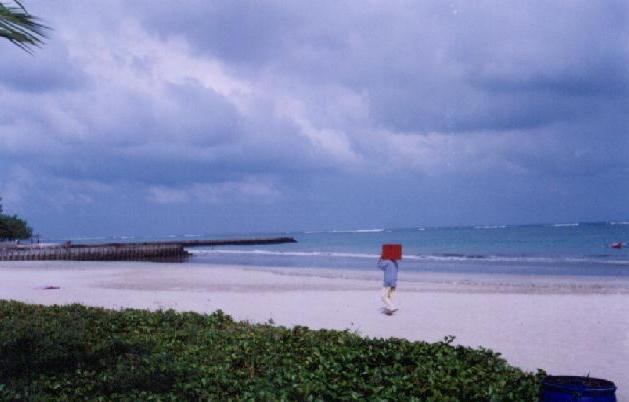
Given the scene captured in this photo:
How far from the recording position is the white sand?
10.5 meters

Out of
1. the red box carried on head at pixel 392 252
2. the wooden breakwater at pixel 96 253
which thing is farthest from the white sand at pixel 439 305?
the wooden breakwater at pixel 96 253

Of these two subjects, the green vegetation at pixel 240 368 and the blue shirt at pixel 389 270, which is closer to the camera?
the green vegetation at pixel 240 368

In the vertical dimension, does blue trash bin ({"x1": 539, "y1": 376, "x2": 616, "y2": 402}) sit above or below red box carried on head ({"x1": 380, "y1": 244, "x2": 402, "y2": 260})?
below

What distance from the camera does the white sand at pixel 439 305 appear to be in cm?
1054

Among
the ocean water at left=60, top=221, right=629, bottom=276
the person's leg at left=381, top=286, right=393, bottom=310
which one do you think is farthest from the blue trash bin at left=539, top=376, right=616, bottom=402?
the ocean water at left=60, top=221, right=629, bottom=276

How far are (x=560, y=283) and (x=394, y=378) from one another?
65.7ft

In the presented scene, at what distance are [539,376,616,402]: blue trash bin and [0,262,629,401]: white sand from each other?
2901 mm

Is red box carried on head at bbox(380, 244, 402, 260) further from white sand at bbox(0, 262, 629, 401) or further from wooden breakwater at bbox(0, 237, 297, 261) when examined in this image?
wooden breakwater at bbox(0, 237, 297, 261)

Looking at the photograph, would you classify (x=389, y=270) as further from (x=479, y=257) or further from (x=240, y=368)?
(x=479, y=257)

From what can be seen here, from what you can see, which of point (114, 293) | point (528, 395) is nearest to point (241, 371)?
point (528, 395)

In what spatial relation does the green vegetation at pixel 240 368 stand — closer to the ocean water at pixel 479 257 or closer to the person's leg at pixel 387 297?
the person's leg at pixel 387 297

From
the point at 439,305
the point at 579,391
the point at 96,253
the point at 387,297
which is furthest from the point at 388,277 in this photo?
the point at 96,253

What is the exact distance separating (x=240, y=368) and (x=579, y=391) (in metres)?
4.23

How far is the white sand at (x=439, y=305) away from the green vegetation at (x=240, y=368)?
1882 millimetres
